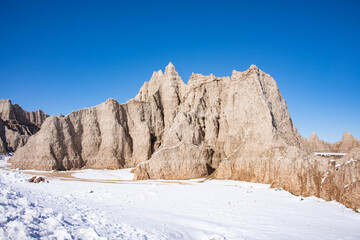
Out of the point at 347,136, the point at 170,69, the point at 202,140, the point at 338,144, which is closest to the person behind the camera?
the point at 202,140

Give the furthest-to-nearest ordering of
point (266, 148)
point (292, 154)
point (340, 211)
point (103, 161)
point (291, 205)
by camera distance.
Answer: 1. point (103, 161)
2. point (266, 148)
3. point (292, 154)
4. point (291, 205)
5. point (340, 211)

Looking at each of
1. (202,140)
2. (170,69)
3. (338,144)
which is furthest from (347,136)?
(170,69)

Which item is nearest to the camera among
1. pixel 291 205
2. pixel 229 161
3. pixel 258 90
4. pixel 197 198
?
pixel 291 205

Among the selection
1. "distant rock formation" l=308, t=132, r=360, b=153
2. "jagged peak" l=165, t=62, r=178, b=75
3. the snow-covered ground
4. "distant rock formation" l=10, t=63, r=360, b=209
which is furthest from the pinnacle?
the snow-covered ground

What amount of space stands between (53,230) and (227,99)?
30478mm

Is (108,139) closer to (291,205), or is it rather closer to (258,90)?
(258,90)

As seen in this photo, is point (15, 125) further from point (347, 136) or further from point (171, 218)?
point (347, 136)

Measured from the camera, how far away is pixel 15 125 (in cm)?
6300

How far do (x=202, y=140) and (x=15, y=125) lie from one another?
55.6 meters

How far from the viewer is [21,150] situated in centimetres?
3812

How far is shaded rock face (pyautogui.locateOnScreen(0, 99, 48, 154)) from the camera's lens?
182ft

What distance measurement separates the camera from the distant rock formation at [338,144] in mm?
41719

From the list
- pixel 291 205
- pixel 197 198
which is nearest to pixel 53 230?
pixel 197 198

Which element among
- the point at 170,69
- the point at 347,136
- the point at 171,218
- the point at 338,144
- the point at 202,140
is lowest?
the point at 171,218
